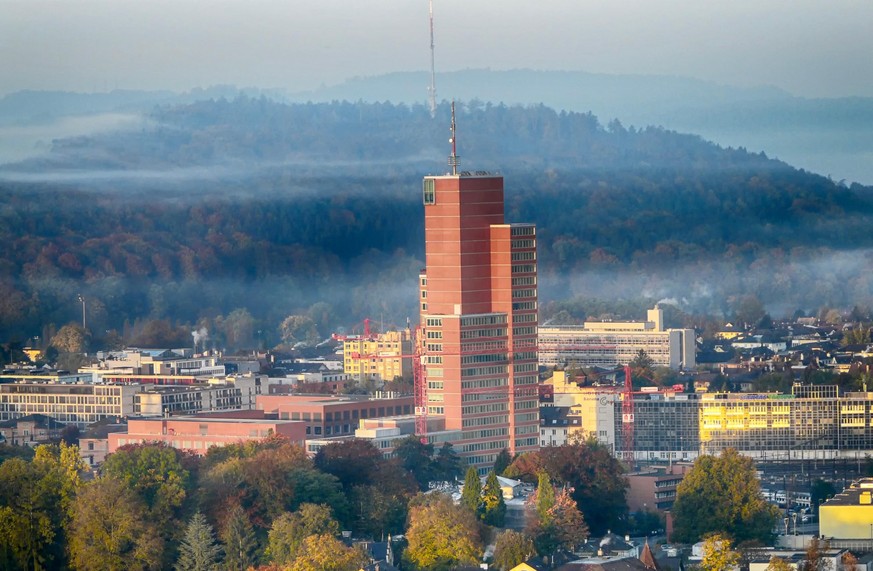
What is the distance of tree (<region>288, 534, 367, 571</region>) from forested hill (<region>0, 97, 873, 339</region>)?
49.8 m

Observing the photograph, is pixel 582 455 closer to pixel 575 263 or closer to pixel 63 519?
pixel 63 519

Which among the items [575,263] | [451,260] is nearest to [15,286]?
[575,263]

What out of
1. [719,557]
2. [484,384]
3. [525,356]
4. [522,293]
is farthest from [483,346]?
[719,557]

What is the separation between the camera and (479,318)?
57.8 metres

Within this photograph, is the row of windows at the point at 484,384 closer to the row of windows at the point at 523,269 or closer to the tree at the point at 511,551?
the row of windows at the point at 523,269

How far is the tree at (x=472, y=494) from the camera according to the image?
46344mm

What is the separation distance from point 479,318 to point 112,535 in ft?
54.5

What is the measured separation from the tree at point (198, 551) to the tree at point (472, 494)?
510 cm

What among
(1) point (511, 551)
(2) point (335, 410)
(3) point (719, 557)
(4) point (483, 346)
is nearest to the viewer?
(3) point (719, 557)

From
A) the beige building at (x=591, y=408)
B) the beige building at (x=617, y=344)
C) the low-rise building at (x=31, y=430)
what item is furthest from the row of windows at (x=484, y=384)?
the beige building at (x=617, y=344)

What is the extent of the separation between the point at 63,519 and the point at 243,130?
84284 millimetres

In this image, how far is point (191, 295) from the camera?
100875 millimetres

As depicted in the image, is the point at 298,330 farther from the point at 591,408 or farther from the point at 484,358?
the point at 484,358

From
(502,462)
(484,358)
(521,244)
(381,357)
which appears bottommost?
(502,462)
